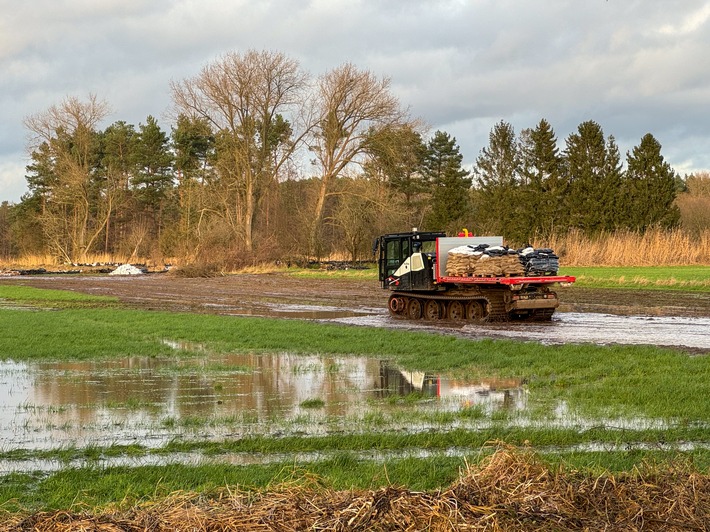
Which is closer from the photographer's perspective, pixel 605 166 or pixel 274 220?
pixel 605 166

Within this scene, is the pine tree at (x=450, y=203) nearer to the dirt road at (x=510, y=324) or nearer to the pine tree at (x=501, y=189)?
the pine tree at (x=501, y=189)

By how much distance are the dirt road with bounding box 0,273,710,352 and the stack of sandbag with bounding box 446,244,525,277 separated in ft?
5.81

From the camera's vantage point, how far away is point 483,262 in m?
23.9

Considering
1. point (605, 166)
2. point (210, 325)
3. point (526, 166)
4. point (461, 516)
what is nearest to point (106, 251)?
point (526, 166)

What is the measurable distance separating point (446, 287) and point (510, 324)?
3211mm

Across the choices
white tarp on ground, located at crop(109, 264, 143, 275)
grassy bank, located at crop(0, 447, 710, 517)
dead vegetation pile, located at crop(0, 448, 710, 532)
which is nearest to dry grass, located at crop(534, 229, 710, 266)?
white tarp on ground, located at crop(109, 264, 143, 275)

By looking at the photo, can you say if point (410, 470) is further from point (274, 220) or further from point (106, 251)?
point (106, 251)

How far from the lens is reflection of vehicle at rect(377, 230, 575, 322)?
23391 millimetres

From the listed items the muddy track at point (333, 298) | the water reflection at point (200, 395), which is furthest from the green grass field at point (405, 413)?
the muddy track at point (333, 298)

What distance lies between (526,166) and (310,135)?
22256 millimetres

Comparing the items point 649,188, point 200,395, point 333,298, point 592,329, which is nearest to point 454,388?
point 200,395

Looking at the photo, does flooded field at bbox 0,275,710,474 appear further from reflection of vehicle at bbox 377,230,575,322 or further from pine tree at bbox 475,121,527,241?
pine tree at bbox 475,121,527,241

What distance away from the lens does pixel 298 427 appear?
9.52 meters

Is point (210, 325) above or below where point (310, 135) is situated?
below
